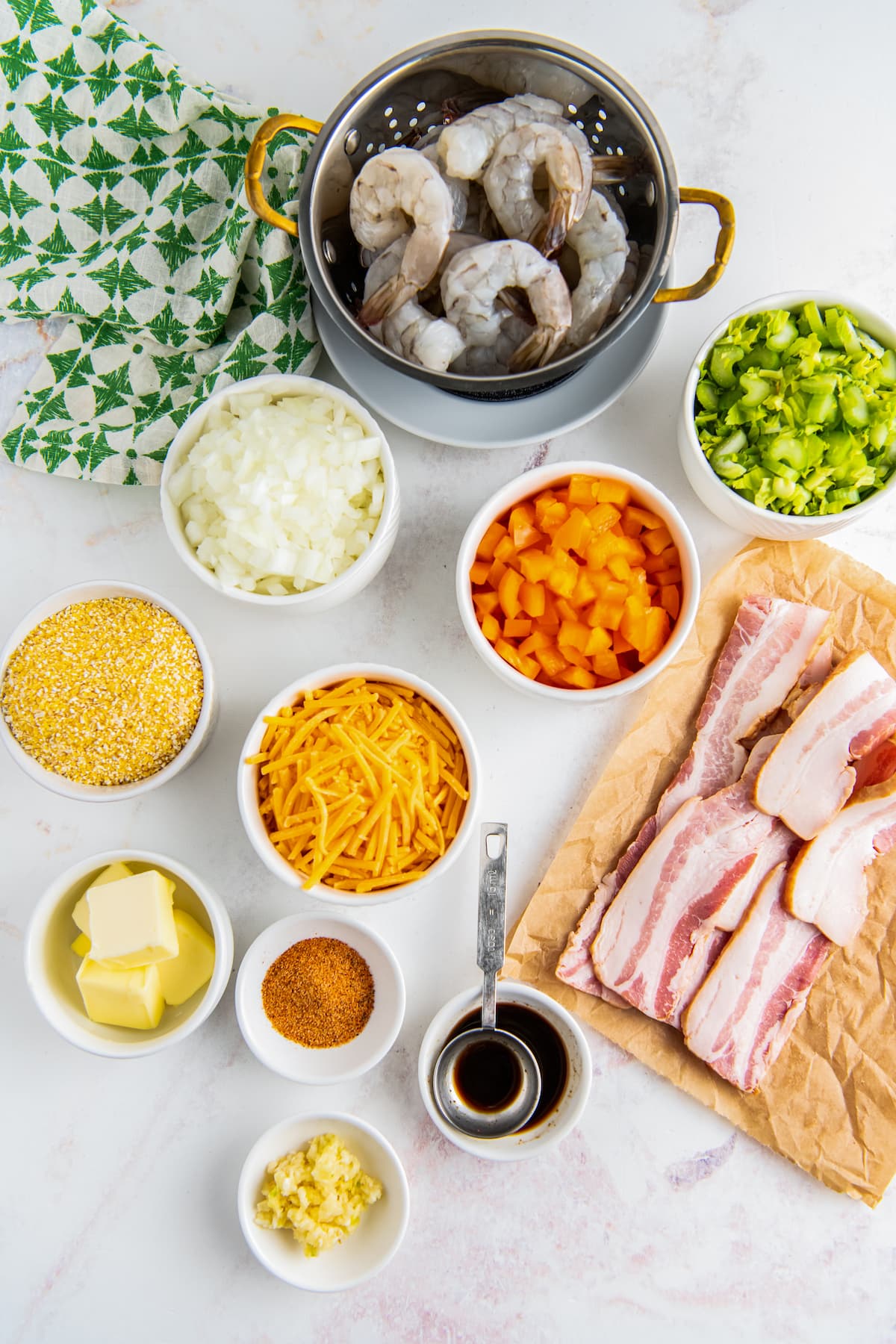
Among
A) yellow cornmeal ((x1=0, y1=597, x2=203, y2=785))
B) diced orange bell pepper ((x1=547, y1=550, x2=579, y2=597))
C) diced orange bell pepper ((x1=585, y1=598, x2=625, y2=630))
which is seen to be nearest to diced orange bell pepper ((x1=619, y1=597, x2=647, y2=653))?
diced orange bell pepper ((x1=585, y1=598, x2=625, y2=630))

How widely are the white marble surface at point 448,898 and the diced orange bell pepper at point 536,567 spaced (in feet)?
0.84

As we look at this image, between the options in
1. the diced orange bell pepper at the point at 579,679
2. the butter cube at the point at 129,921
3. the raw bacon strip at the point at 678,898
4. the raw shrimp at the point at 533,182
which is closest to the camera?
the raw shrimp at the point at 533,182

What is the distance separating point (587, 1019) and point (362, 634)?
0.92 m

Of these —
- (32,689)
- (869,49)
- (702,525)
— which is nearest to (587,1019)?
(702,525)

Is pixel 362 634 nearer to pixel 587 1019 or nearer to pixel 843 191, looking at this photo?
pixel 587 1019

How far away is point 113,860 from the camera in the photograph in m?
1.87

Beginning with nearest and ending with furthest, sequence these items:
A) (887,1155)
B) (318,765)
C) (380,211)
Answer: (380,211), (318,765), (887,1155)

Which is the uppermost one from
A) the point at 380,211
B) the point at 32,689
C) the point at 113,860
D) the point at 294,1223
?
the point at 380,211

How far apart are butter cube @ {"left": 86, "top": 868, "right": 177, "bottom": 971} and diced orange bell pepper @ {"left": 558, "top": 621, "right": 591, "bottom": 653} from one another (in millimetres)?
874

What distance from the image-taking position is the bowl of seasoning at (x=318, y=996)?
6.23 ft

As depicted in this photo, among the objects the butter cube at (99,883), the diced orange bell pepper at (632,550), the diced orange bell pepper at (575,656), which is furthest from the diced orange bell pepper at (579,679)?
the butter cube at (99,883)

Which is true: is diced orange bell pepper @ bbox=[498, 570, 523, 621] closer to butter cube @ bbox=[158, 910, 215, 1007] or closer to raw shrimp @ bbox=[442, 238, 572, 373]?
raw shrimp @ bbox=[442, 238, 572, 373]

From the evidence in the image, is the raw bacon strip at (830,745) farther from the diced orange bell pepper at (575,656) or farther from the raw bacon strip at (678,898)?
the diced orange bell pepper at (575,656)

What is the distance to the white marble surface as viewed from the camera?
78.5 inches
